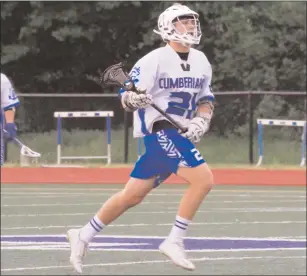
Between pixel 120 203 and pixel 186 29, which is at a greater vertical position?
pixel 186 29

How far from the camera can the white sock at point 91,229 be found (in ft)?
17.5

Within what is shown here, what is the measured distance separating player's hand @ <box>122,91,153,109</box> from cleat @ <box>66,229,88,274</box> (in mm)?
753

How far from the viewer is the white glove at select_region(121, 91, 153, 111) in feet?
15.2

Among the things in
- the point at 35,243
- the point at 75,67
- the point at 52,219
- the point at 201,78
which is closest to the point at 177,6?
the point at 201,78

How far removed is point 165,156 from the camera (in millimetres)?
4934

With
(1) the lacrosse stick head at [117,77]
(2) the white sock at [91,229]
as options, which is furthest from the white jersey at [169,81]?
(2) the white sock at [91,229]

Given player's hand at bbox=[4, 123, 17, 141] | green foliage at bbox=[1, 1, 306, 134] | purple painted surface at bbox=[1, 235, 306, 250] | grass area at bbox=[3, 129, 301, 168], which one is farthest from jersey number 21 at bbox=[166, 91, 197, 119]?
purple painted surface at bbox=[1, 235, 306, 250]

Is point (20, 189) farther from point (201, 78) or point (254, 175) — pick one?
point (201, 78)

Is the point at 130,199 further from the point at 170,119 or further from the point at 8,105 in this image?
the point at 8,105

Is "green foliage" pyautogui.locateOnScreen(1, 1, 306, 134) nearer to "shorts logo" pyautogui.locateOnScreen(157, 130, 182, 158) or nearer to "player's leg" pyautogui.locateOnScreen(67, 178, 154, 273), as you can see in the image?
"player's leg" pyautogui.locateOnScreen(67, 178, 154, 273)

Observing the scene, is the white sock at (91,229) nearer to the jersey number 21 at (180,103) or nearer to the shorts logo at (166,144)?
the shorts logo at (166,144)

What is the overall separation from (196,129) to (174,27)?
1.33 ft

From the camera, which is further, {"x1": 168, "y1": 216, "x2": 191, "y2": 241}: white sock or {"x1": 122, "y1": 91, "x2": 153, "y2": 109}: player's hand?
{"x1": 168, "y1": 216, "x2": 191, "y2": 241}: white sock

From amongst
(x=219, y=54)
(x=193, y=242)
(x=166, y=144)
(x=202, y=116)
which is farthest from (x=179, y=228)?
(x=219, y=54)
